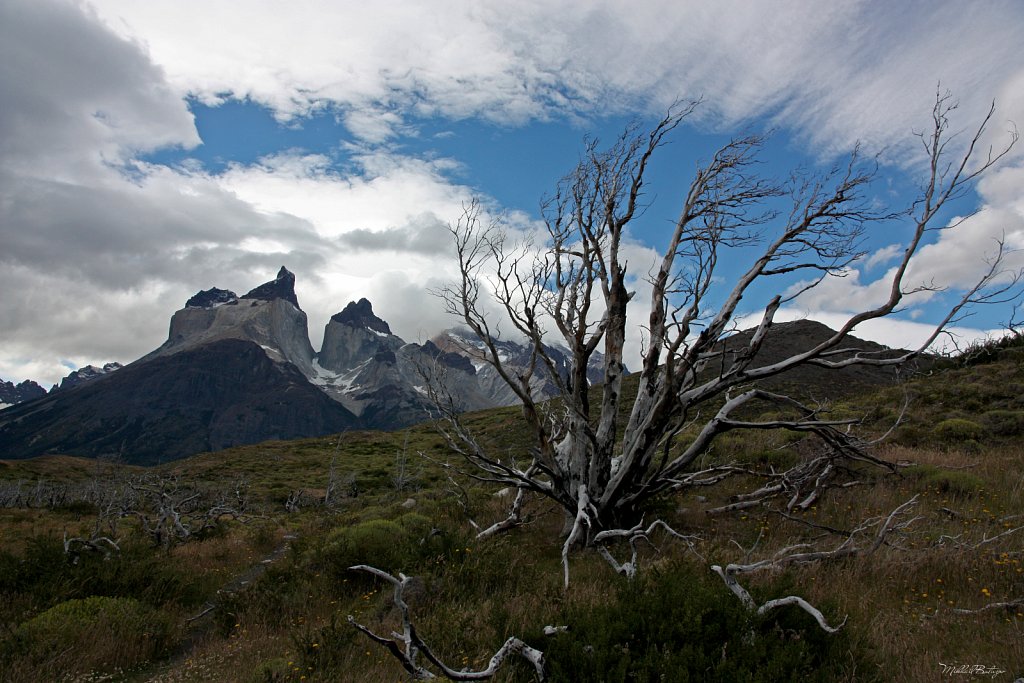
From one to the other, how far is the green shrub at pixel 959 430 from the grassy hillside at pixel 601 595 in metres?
0.06

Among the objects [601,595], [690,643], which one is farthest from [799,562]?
[690,643]

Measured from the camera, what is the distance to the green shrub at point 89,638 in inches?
231

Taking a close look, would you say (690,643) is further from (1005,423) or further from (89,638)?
(1005,423)

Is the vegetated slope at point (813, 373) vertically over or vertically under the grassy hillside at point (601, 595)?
over

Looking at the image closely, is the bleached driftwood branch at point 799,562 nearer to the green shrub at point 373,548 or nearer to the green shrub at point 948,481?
the green shrub at point 948,481

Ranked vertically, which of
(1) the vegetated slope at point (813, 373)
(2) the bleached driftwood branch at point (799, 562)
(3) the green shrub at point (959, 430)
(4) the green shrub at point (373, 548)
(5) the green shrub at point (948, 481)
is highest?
(1) the vegetated slope at point (813, 373)

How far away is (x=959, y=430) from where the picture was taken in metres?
12.5

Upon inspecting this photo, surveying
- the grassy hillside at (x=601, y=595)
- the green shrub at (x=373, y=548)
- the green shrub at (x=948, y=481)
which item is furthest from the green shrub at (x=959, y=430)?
the green shrub at (x=373, y=548)

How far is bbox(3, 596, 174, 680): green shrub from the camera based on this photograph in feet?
19.3

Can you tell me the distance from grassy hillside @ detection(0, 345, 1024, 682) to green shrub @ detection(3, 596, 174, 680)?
0.09 feet

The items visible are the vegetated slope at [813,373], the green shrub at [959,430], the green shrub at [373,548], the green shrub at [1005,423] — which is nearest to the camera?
the green shrub at [373,548]

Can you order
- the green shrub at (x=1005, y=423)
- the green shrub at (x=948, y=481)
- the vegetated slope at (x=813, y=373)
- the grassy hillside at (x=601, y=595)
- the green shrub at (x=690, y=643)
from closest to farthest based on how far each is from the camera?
the green shrub at (x=690, y=643), the grassy hillside at (x=601, y=595), the green shrub at (x=948, y=481), the green shrub at (x=1005, y=423), the vegetated slope at (x=813, y=373)

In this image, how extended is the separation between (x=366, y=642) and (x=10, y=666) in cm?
374

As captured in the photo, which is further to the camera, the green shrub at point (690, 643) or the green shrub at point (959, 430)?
the green shrub at point (959, 430)
